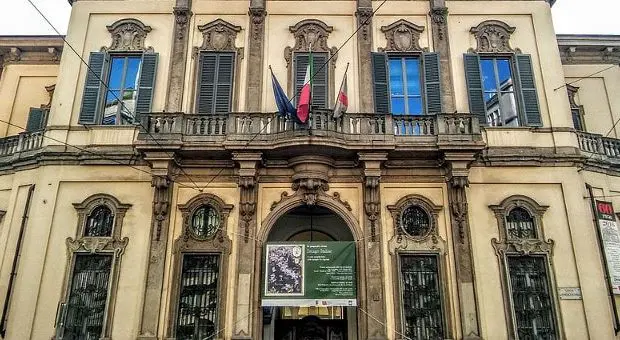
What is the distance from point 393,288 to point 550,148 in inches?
Result: 238

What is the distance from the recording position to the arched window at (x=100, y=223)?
12711 millimetres

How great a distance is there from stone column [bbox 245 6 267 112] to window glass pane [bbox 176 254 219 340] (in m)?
4.45

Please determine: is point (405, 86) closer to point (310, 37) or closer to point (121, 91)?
point (310, 37)

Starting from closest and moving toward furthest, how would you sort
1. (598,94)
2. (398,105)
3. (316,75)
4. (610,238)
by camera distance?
(610,238)
(398,105)
(316,75)
(598,94)

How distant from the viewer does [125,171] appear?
13164 millimetres

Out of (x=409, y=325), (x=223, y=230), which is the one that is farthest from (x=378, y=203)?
(x=223, y=230)

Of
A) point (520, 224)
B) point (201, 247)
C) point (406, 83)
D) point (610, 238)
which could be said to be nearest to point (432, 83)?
point (406, 83)

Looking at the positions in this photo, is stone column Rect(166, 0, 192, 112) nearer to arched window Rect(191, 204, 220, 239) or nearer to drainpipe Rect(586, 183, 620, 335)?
arched window Rect(191, 204, 220, 239)

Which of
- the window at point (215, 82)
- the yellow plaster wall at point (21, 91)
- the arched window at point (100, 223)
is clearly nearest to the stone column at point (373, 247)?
the window at point (215, 82)

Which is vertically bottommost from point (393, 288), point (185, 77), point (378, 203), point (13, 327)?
point (13, 327)

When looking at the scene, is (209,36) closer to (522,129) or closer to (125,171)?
(125,171)

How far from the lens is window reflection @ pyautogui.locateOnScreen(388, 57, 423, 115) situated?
1395 cm

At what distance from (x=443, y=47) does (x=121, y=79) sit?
9.81 meters

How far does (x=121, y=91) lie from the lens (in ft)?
46.8
